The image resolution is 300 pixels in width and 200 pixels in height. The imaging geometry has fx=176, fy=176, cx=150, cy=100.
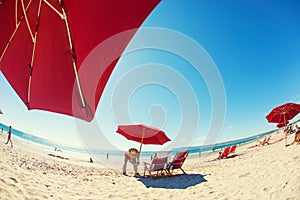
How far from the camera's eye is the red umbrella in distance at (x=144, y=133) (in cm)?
625

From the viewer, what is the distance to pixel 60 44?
1316mm

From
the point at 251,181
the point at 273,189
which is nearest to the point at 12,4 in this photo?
the point at 273,189

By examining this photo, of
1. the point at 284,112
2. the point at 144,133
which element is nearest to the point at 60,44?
the point at 144,133

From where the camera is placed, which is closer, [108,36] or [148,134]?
[108,36]

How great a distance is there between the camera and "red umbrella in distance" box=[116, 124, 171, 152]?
20.5 ft

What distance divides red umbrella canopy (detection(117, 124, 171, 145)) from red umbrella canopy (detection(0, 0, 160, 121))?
4.73m

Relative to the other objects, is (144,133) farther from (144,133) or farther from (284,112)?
(284,112)

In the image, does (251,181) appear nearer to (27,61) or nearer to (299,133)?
(27,61)

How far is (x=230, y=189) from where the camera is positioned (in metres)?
3.81

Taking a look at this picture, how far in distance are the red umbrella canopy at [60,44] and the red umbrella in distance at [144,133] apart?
15.5 ft

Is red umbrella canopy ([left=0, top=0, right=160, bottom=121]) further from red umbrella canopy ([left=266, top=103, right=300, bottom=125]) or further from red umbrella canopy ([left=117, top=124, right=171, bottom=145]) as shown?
red umbrella canopy ([left=266, top=103, right=300, bottom=125])

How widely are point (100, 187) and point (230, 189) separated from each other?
3.24 meters

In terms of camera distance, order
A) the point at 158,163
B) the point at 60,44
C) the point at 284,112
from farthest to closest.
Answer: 1. the point at 284,112
2. the point at 158,163
3. the point at 60,44

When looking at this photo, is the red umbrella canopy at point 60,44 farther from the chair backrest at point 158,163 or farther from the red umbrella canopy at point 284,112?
the red umbrella canopy at point 284,112
